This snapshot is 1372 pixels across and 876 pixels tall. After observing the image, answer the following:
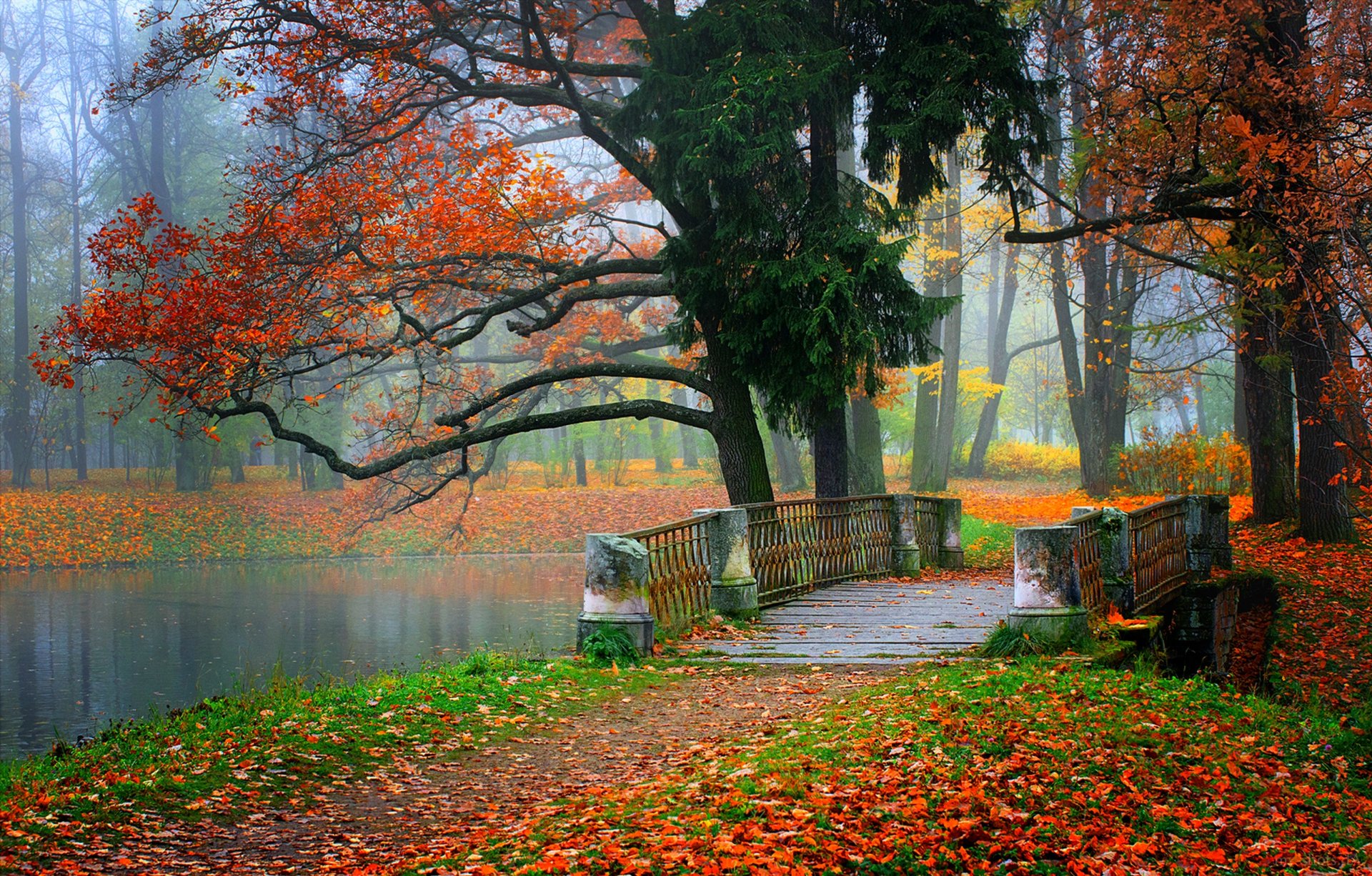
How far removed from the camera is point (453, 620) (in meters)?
18.6

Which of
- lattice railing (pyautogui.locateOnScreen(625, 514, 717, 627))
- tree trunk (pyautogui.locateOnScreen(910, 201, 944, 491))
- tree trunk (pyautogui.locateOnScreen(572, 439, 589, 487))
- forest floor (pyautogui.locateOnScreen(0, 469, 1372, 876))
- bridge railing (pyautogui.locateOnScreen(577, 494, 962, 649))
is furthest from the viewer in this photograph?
tree trunk (pyautogui.locateOnScreen(572, 439, 589, 487))

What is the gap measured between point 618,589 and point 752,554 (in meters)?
2.97

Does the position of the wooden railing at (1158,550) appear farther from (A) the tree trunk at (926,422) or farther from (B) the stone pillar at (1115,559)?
(A) the tree trunk at (926,422)

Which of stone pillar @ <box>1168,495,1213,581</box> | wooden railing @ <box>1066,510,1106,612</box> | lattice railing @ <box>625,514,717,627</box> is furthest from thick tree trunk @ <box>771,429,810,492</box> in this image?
wooden railing @ <box>1066,510,1106,612</box>

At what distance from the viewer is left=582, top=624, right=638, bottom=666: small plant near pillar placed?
949cm

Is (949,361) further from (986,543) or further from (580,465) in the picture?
(580,465)

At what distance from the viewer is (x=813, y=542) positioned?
13.7 metres

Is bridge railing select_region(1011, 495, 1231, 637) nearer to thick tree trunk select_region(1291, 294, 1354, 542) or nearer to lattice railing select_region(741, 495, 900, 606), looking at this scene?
thick tree trunk select_region(1291, 294, 1354, 542)

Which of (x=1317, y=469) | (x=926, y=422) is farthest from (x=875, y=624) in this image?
(x=926, y=422)

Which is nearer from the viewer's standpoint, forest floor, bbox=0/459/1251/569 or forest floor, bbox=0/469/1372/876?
forest floor, bbox=0/469/1372/876

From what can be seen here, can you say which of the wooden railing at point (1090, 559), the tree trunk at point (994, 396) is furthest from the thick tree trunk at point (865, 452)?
the tree trunk at point (994, 396)

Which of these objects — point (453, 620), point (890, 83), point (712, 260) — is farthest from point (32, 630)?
point (890, 83)

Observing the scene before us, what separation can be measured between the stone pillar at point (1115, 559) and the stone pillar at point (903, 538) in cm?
447

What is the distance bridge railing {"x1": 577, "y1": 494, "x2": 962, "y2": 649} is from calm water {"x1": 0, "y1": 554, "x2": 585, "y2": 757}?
2.89 meters
